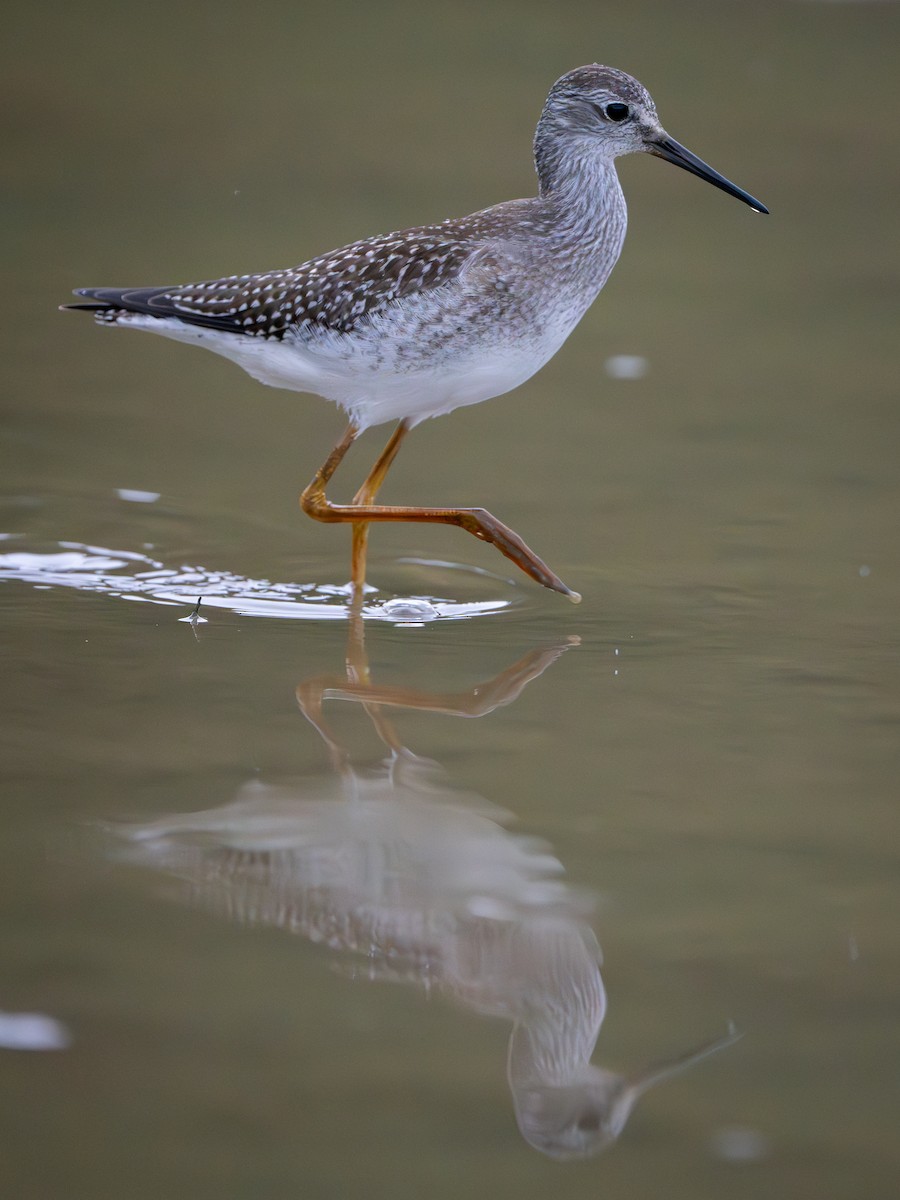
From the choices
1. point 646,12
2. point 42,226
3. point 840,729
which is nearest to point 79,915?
point 840,729

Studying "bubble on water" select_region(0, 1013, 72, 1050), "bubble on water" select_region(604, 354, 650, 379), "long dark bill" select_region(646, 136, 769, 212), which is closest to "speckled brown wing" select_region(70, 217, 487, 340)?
"long dark bill" select_region(646, 136, 769, 212)

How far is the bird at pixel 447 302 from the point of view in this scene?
5707 millimetres

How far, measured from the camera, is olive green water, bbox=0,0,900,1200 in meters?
3.06

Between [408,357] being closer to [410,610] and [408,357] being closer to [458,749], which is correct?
[410,610]

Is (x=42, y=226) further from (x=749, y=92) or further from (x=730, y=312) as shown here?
(x=749, y=92)

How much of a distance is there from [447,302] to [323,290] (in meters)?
0.51

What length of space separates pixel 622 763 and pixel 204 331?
2.58 m

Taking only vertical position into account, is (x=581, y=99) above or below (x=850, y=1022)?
above

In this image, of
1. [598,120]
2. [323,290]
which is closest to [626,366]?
[598,120]

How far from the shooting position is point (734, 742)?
15.4 ft

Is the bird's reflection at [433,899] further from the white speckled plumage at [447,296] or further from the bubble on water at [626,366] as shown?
the bubble on water at [626,366]

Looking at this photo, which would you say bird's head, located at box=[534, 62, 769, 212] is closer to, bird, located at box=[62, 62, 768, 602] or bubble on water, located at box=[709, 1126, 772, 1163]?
bird, located at box=[62, 62, 768, 602]

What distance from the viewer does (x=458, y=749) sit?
464 cm

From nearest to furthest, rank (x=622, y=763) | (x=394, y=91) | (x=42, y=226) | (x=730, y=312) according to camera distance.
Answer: (x=622, y=763) → (x=730, y=312) → (x=42, y=226) → (x=394, y=91)
